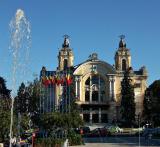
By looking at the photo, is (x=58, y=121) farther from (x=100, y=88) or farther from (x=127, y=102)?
(x=100, y=88)

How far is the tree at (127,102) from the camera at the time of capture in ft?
341

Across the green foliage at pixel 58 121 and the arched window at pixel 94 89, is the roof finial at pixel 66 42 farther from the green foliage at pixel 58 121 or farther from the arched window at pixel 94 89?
the green foliage at pixel 58 121

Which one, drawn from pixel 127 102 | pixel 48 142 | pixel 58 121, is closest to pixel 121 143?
pixel 58 121

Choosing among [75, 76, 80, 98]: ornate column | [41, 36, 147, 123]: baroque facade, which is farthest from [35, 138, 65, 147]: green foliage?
[75, 76, 80, 98]: ornate column

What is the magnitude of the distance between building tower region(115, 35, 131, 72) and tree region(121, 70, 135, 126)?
1068 cm

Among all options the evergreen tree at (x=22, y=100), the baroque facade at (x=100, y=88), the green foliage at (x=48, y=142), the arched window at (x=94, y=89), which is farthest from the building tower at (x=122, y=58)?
the green foliage at (x=48, y=142)

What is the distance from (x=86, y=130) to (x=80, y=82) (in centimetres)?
3210

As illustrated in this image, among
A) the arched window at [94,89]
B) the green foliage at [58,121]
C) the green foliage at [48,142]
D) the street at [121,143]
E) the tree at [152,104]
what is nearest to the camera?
the green foliage at [48,142]

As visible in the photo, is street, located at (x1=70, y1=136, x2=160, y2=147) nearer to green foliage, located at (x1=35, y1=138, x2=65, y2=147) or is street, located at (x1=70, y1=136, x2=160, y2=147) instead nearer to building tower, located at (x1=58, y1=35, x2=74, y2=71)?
green foliage, located at (x1=35, y1=138, x2=65, y2=147)

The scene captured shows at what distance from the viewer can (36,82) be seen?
99.4m

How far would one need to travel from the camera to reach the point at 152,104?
97188 millimetres

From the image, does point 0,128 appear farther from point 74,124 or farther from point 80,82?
point 80,82

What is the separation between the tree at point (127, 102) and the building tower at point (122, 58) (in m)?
10.7

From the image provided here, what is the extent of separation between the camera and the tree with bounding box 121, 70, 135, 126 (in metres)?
104
